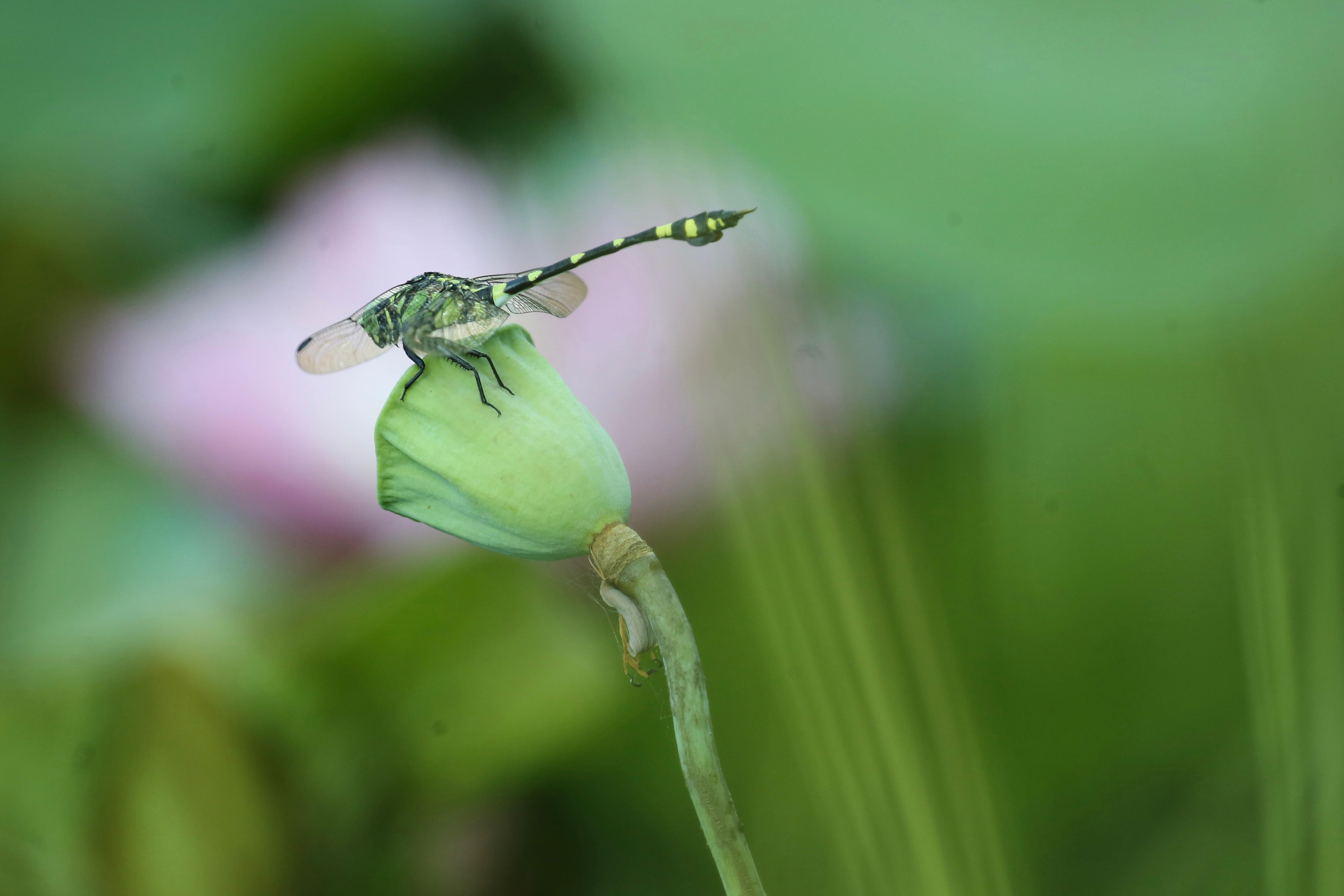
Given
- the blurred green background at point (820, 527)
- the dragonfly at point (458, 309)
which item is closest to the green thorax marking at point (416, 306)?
the dragonfly at point (458, 309)

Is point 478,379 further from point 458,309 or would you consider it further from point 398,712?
point 398,712

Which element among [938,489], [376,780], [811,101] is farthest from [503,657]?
[811,101]

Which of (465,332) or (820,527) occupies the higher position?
(465,332)

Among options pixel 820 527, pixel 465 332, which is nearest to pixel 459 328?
pixel 465 332

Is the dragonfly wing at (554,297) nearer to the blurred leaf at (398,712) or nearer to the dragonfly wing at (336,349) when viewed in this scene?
the dragonfly wing at (336,349)

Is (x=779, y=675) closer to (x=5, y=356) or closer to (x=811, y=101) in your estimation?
(x=811, y=101)
